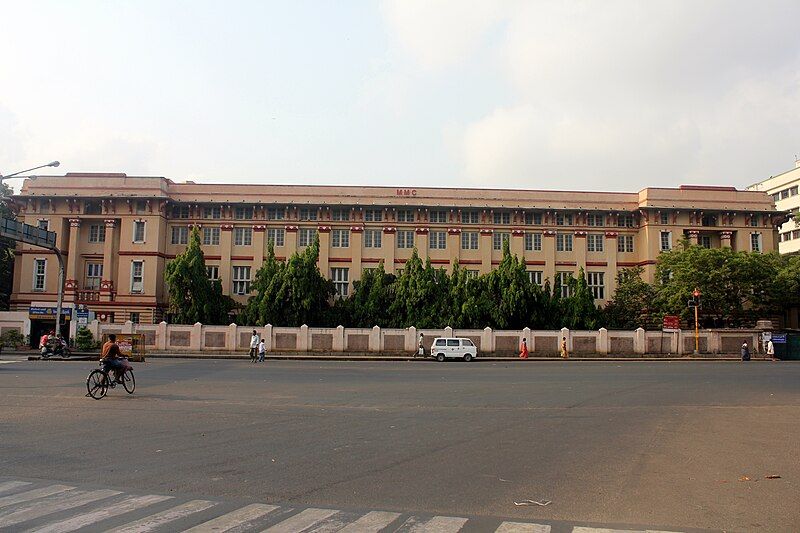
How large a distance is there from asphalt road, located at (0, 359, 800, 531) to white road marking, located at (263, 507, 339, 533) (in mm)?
376

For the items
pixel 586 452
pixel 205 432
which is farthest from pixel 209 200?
pixel 586 452

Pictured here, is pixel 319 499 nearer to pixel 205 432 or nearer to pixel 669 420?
pixel 205 432

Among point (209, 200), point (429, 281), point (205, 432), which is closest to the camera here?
point (205, 432)

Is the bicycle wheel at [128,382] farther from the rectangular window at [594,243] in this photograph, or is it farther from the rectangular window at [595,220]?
the rectangular window at [595,220]

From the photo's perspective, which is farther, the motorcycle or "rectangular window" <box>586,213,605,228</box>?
"rectangular window" <box>586,213,605,228</box>

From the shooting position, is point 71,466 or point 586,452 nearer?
point 71,466

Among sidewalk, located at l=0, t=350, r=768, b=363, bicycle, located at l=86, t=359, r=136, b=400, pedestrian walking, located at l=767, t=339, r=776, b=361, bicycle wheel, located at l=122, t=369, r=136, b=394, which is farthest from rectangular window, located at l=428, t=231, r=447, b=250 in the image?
bicycle, located at l=86, t=359, r=136, b=400

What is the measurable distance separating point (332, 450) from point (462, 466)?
7.05 feet

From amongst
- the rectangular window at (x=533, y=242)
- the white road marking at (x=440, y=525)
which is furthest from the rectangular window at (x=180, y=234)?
the white road marking at (x=440, y=525)

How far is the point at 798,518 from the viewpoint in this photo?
650cm

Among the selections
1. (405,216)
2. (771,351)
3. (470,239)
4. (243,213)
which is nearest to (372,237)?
(405,216)

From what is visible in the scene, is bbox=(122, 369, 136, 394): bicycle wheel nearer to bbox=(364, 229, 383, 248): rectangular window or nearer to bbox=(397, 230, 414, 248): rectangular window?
bbox=(364, 229, 383, 248): rectangular window

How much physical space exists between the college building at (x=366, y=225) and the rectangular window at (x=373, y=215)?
9 centimetres

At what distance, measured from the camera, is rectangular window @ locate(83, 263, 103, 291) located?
181ft
